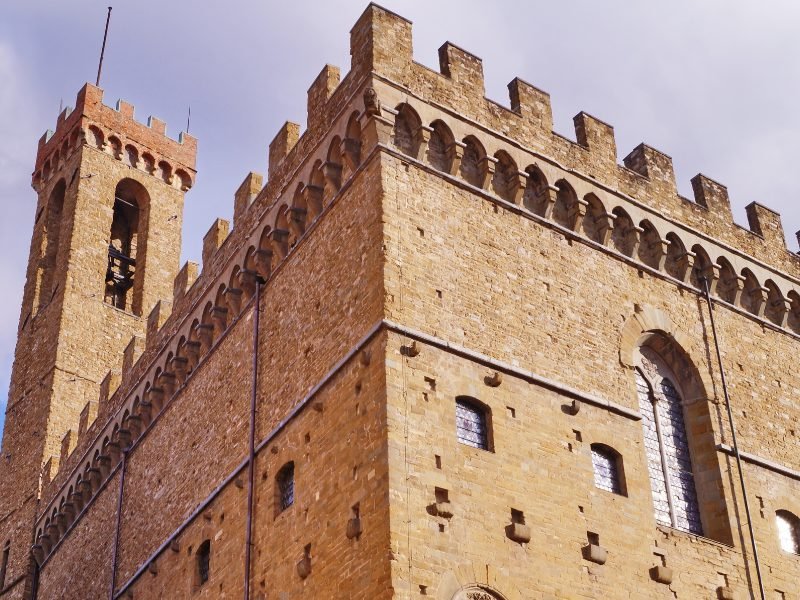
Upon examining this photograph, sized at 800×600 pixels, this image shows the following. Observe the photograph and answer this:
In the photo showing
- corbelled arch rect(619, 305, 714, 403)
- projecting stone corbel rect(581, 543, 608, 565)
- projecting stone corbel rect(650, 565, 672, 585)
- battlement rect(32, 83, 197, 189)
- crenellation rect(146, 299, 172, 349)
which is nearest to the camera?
projecting stone corbel rect(581, 543, 608, 565)

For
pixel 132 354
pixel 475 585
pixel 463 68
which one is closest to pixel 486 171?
pixel 463 68

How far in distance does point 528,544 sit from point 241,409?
5.25 meters

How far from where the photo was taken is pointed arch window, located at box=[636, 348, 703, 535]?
15484mm

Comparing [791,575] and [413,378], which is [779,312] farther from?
[413,378]

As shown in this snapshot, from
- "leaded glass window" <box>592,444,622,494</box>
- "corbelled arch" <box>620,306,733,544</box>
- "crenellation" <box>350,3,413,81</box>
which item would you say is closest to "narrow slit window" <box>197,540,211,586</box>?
"leaded glass window" <box>592,444,622,494</box>

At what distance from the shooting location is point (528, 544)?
520 inches

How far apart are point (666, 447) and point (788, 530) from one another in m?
2.00

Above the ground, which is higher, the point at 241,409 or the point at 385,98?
the point at 385,98

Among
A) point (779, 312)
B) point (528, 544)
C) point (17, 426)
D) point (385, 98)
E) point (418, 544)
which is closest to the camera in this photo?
point (418, 544)

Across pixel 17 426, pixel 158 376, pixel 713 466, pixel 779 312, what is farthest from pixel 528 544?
pixel 17 426

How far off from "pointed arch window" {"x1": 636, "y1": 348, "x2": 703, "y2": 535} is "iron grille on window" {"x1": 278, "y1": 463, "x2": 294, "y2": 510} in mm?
4529

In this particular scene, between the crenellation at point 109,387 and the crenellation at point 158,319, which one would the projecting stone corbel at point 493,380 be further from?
the crenellation at point 109,387

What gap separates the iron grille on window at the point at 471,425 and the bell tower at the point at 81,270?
14081 mm

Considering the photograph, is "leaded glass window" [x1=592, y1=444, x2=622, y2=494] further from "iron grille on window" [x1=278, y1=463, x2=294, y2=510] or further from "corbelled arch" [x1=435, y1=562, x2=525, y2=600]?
"iron grille on window" [x1=278, y1=463, x2=294, y2=510]
